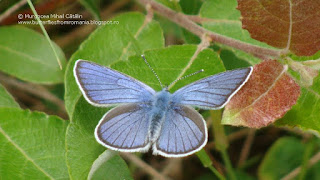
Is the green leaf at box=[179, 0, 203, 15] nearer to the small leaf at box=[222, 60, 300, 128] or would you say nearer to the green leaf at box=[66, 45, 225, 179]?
the green leaf at box=[66, 45, 225, 179]

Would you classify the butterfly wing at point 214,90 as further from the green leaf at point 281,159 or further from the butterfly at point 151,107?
the green leaf at point 281,159

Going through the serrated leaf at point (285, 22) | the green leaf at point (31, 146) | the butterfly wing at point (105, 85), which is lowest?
the green leaf at point (31, 146)

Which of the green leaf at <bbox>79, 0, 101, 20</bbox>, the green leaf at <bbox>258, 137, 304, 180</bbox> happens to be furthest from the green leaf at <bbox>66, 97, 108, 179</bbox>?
the green leaf at <bbox>258, 137, 304, 180</bbox>

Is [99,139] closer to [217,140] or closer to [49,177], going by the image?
[49,177]

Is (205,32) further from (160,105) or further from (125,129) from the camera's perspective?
(125,129)

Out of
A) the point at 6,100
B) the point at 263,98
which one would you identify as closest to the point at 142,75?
the point at 263,98

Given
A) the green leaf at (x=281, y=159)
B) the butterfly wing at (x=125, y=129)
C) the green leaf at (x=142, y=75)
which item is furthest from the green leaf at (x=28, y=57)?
the green leaf at (x=281, y=159)
